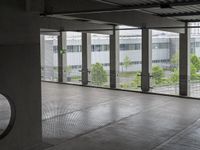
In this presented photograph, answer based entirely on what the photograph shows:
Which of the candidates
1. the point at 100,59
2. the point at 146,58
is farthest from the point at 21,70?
the point at 100,59

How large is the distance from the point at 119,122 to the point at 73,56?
17545 mm

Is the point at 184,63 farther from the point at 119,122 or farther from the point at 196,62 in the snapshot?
the point at 196,62

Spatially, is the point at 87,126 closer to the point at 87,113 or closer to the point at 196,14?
the point at 87,113

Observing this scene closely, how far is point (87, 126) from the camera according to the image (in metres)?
11.4

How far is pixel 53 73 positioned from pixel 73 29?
24.6 feet

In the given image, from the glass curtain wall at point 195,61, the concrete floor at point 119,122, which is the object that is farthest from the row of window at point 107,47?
the concrete floor at point 119,122

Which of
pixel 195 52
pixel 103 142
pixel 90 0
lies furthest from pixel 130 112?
pixel 195 52

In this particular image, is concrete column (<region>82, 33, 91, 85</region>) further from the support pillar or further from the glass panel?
the glass panel

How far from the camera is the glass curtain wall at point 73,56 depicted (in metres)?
23.6

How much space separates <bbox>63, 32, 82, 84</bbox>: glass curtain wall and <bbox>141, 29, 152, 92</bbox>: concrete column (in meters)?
6.27

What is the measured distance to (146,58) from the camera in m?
18.4

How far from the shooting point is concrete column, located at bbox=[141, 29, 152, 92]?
60.2 feet

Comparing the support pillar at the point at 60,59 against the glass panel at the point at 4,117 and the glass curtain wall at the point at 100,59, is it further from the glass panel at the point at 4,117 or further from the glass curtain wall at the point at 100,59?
the glass panel at the point at 4,117

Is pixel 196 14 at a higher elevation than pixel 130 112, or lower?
higher
